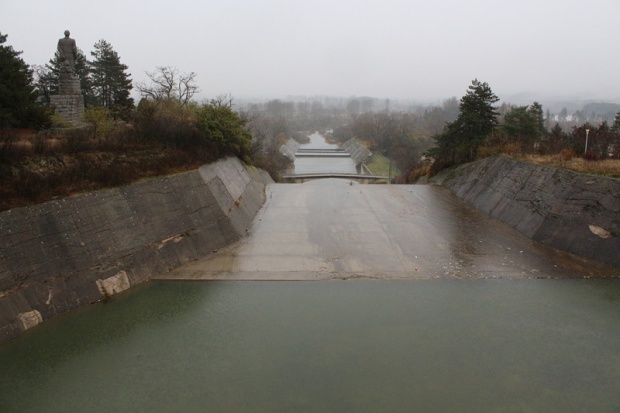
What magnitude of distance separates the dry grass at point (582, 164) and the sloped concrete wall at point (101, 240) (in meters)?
9.69

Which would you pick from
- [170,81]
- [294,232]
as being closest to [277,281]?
[294,232]

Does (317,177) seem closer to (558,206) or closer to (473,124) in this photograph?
(473,124)

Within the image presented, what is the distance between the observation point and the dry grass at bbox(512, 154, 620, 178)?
10.9 meters

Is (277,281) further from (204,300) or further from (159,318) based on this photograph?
(159,318)

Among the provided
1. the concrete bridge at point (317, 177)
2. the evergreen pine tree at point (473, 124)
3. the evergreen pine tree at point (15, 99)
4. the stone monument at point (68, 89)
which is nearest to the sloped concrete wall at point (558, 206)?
the evergreen pine tree at point (473, 124)

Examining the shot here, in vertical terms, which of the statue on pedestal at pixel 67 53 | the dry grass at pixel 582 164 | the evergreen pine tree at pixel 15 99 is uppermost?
the statue on pedestal at pixel 67 53

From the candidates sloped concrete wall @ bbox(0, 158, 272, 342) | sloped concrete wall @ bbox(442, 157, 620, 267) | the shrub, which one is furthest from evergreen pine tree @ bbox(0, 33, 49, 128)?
the shrub

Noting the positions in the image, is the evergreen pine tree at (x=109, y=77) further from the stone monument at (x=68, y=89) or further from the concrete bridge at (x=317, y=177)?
the concrete bridge at (x=317, y=177)

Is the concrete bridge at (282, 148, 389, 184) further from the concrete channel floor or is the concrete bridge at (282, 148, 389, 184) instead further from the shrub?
the shrub

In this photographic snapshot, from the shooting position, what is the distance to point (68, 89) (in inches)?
575

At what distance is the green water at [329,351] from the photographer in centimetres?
559

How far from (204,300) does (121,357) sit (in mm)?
2141

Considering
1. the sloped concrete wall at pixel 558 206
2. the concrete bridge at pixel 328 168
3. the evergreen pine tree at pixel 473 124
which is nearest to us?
the sloped concrete wall at pixel 558 206

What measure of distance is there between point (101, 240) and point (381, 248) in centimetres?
675
